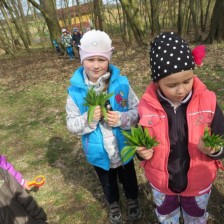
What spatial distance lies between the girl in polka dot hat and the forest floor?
45.7 inches

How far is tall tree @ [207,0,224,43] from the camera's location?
370 inches

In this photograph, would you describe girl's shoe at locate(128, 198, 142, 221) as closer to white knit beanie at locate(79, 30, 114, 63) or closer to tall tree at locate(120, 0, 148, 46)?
white knit beanie at locate(79, 30, 114, 63)

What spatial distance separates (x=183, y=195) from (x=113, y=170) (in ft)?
2.85

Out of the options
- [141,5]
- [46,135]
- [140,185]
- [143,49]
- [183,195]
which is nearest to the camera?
[183,195]

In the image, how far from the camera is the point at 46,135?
18.7 feet

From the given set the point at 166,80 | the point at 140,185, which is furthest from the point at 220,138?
the point at 140,185

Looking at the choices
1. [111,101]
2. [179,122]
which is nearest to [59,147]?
[111,101]

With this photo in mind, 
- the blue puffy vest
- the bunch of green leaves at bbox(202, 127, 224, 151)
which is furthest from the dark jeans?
the bunch of green leaves at bbox(202, 127, 224, 151)

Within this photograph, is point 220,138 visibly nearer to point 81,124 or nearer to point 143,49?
point 81,124

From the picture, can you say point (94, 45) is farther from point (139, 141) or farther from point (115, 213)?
point (115, 213)

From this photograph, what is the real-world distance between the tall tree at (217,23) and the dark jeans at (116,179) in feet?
27.6

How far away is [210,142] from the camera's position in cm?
180

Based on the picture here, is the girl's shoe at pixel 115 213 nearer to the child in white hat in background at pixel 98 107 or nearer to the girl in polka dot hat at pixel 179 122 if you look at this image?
the child in white hat in background at pixel 98 107

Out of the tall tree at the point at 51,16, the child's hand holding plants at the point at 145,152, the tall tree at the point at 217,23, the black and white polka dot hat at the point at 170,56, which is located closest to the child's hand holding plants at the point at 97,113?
the child's hand holding plants at the point at 145,152
